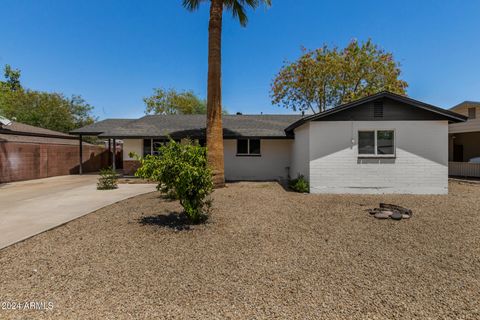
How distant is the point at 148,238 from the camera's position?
4.80 m

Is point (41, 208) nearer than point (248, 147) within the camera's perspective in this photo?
Yes

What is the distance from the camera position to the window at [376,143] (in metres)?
9.58

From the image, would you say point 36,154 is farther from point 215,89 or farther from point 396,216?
point 396,216

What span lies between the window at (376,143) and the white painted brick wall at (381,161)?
20 cm

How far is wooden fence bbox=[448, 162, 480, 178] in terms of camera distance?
14812 millimetres

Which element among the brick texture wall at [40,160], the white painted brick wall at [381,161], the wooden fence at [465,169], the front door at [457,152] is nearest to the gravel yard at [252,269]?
the white painted brick wall at [381,161]

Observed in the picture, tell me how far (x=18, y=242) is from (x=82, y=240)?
1094mm

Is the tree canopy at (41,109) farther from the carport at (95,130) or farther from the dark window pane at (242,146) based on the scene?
the dark window pane at (242,146)

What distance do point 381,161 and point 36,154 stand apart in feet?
60.5

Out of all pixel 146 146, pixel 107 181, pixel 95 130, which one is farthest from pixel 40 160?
pixel 107 181

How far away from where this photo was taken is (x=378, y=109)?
371 inches

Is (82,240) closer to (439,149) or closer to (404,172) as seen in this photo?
(404,172)

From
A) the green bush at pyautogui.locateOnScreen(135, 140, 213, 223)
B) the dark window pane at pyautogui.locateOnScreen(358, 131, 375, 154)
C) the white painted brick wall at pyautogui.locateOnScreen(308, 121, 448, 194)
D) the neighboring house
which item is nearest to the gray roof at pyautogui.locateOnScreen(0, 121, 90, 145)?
the neighboring house

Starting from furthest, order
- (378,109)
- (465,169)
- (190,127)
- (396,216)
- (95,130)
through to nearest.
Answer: (95,130), (190,127), (465,169), (378,109), (396,216)
